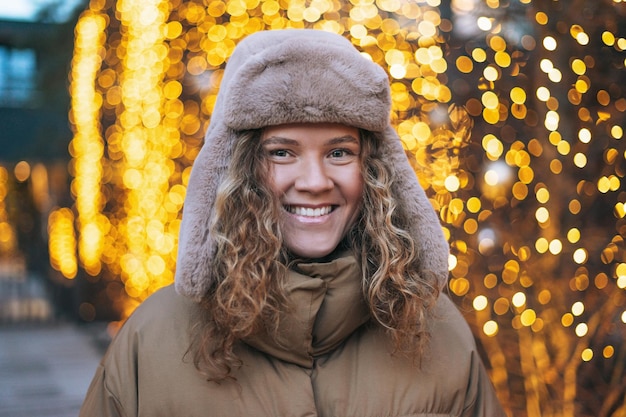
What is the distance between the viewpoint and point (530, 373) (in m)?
2.73

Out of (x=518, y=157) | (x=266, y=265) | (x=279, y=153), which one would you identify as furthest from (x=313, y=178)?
(x=518, y=157)

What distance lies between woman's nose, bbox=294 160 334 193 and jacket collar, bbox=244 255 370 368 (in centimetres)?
18

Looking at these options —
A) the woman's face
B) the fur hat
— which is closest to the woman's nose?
the woman's face

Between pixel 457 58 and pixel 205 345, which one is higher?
pixel 457 58

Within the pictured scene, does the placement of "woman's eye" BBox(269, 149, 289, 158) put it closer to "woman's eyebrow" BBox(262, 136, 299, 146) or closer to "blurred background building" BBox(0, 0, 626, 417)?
"woman's eyebrow" BBox(262, 136, 299, 146)

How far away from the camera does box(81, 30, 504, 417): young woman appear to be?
1.74m

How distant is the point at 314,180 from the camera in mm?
1758

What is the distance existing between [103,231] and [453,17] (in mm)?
5917

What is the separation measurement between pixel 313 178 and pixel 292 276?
0.23 metres

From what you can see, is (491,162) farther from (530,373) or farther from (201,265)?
(201,265)

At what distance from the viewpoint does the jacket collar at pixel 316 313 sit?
5.81 feet

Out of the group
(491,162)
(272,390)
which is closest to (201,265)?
(272,390)

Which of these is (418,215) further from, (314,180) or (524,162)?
(524,162)

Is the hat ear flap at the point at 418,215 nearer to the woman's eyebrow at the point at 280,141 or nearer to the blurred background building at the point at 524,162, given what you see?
the woman's eyebrow at the point at 280,141
